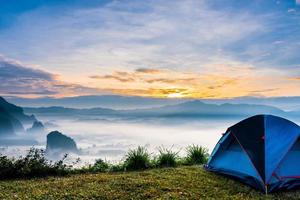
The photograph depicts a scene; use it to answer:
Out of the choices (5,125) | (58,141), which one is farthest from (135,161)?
(5,125)

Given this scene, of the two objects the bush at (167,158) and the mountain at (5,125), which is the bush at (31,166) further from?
the mountain at (5,125)

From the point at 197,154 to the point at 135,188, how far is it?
4537 millimetres

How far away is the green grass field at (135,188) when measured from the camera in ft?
21.2

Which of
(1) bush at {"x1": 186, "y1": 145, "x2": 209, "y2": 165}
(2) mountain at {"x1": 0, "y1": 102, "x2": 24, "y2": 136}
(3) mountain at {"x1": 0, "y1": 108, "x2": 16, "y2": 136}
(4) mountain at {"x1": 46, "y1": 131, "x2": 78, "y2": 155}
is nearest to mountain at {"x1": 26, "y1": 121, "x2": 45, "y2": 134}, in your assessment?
(2) mountain at {"x1": 0, "y1": 102, "x2": 24, "y2": 136}

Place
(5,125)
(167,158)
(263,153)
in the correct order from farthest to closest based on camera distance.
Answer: (5,125)
(167,158)
(263,153)

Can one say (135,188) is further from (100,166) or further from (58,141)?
(58,141)

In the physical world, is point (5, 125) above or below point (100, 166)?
above

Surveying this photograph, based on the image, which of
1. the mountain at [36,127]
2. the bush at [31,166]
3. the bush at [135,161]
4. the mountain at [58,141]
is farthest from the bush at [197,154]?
the mountain at [36,127]

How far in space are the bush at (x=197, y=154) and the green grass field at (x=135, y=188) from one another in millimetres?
2249

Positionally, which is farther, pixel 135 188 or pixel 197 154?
pixel 197 154

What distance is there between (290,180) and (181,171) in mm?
3178

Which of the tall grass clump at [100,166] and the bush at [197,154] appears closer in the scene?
the tall grass clump at [100,166]

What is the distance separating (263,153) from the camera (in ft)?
24.1

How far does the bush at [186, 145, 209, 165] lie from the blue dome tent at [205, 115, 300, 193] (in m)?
2.02
